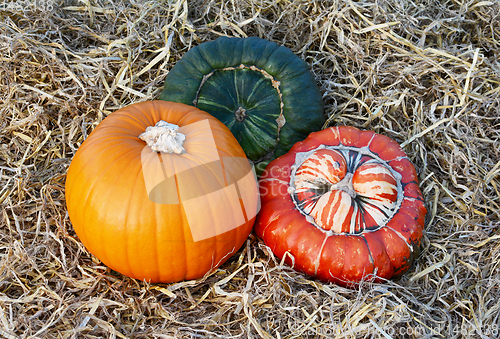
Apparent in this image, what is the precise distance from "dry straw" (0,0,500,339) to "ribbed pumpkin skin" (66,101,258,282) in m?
0.20

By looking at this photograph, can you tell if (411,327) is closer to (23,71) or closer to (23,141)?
(23,141)

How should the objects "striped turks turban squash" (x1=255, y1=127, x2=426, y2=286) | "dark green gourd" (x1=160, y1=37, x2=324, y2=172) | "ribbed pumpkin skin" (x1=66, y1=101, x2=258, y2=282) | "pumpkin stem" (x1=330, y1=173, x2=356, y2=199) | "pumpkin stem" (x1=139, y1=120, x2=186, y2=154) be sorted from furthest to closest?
1. "dark green gourd" (x1=160, y1=37, x2=324, y2=172)
2. "pumpkin stem" (x1=330, y1=173, x2=356, y2=199)
3. "striped turks turban squash" (x1=255, y1=127, x2=426, y2=286)
4. "pumpkin stem" (x1=139, y1=120, x2=186, y2=154)
5. "ribbed pumpkin skin" (x1=66, y1=101, x2=258, y2=282)

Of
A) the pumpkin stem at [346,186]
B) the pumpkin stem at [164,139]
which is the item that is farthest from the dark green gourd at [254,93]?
the pumpkin stem at [164,139]

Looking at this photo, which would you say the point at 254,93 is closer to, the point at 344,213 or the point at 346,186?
the point at 346,186

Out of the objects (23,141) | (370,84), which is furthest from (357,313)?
(23,141)

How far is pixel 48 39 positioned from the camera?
10.8 ft

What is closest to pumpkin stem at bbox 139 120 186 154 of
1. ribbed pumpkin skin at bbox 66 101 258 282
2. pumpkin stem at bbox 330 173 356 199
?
ribbed pumpkin skin at bbox 66 101 258 282

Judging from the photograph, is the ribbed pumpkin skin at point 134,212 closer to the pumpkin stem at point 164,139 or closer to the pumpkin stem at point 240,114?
the pumpkin stem at point 164,139

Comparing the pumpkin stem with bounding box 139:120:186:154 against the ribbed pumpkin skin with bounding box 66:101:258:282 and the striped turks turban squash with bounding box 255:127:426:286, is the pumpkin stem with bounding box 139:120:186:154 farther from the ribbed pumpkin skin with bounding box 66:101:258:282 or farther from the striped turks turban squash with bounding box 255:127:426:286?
the striped turks turban squash with bounding box 255:127:426:286

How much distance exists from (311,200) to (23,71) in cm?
243

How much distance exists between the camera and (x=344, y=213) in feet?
7.81

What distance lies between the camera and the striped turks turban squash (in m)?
2.33

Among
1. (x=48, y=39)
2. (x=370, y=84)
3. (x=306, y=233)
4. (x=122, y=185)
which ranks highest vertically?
(x=48, y=39)

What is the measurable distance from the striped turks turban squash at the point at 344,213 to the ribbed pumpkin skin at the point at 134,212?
1.04 ft
